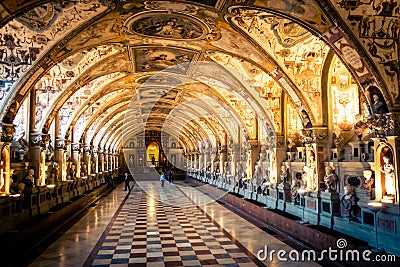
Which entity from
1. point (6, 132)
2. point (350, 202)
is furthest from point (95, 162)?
point (350, 202)

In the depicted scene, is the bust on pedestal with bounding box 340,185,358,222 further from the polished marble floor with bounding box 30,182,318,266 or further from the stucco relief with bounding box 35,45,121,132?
the stucco relief with bounding box 35,45,121,132

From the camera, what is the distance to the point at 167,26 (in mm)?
10156

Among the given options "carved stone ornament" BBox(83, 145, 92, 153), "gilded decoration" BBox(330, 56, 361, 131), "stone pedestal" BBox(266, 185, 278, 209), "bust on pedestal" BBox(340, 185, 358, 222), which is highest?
"gilded decoration" BBox(330, 56, 361, 131)

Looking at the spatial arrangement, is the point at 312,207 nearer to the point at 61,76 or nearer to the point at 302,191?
the point at 302,191

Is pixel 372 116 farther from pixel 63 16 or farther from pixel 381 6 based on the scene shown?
pixel 63 16

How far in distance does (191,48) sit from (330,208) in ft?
22.4

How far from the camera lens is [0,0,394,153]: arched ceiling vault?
7414 mm

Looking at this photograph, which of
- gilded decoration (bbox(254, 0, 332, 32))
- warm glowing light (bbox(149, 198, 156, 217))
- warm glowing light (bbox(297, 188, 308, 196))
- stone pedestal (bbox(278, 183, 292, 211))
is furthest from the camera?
warm glowing light (bbox(149, 198, 156, 217))

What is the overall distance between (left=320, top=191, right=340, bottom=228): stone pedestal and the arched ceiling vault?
90.1 inches

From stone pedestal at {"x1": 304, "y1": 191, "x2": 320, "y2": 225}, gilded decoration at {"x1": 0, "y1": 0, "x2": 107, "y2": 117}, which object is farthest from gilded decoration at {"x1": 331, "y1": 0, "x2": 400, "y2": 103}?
gilded decoration at {"x1": 0, "y1": 0, "x2": 107, "y2": 117}

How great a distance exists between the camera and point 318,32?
311 inches

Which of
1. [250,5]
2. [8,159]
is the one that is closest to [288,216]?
[250,5]

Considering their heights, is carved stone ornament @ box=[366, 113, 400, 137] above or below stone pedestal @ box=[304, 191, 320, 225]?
above

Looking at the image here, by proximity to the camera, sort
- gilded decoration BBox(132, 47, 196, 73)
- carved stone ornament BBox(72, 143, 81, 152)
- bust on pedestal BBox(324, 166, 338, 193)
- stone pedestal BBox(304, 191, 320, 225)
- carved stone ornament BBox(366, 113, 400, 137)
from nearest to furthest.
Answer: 1. carved stone ornament BBox(366, 113, 400, 137)
2. bust on pedestal BBox(324, 166, 338, 193)
3. stone pedestal BBox(304, 191, 320, 225)
4. gilded decoration BBox(132, 47, 196, 73)
5. carved stone ornament BBox(72, 143, 81, 152)
